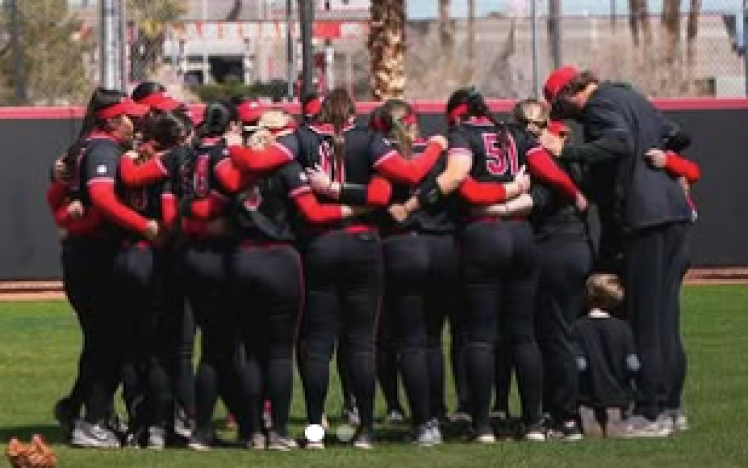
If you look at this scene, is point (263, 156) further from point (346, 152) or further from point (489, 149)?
point (489, 149)

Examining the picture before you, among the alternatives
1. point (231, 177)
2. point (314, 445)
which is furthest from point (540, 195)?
point (314, 445)

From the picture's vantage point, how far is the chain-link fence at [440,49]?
27984 millimetres

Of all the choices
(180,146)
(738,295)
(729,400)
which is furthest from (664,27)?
(180,146)

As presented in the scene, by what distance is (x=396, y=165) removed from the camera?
11.5 meters

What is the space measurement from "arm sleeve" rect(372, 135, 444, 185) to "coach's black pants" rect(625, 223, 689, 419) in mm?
1401

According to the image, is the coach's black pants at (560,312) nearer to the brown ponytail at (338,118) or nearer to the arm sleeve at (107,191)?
the brown ponytail at (338,118)

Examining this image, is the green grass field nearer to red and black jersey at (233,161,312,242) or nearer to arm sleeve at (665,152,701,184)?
red and black jersey at (233,161,312,242)

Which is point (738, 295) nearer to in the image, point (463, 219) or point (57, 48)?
point (463, 219)

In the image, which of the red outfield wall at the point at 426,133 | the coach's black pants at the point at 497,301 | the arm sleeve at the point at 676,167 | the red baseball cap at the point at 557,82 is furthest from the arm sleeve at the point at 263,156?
the red outfield wall at the point at 426,133

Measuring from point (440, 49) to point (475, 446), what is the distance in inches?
902

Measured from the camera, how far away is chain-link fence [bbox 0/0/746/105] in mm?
27984

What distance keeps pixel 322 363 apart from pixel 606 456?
1.69 metres

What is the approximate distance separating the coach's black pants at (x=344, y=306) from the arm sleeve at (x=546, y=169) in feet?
3.37

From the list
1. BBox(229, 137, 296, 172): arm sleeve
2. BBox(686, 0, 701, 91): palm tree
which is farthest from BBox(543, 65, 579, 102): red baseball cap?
BBox(686, 0, 701, 91): palm tree
